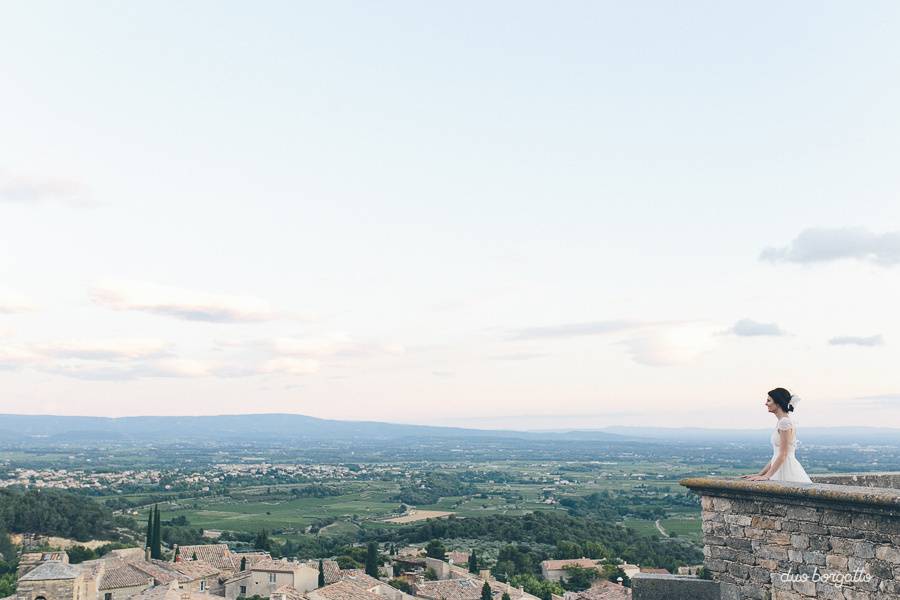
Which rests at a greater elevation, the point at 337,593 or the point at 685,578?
the point at 685,578

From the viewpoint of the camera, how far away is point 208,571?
38781mm

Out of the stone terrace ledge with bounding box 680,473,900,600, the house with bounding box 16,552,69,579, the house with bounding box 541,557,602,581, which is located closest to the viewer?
the stone terrace ledge with bounding box 680,473,900,600

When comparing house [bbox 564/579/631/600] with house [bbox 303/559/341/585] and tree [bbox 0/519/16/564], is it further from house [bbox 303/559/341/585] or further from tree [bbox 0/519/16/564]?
tree [bbox 0/519/16/564]

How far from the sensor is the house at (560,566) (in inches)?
1945

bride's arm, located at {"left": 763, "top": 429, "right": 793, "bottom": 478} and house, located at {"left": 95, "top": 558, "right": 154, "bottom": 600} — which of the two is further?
house, located at {"left": 95, "top": 558, "right": 154, "bottom": 600}

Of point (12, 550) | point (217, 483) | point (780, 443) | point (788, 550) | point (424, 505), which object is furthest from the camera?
point (217, 483)

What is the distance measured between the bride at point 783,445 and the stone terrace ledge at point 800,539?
0.91 feet

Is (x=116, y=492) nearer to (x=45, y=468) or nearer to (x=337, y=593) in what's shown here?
(x=45, y=468)

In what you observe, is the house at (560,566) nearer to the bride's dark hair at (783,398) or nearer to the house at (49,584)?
the house at (49,584)

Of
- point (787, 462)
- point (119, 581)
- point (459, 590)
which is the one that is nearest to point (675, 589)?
point (787, 462)

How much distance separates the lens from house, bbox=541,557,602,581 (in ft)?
162

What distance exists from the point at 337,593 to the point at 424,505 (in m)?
78.2

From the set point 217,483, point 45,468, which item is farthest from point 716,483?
point 45,468

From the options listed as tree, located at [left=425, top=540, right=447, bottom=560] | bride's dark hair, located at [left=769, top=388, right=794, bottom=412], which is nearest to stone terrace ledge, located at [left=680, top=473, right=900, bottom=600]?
bride's dark hair, located at [left=769, top=388, right=794, bottom=412]
